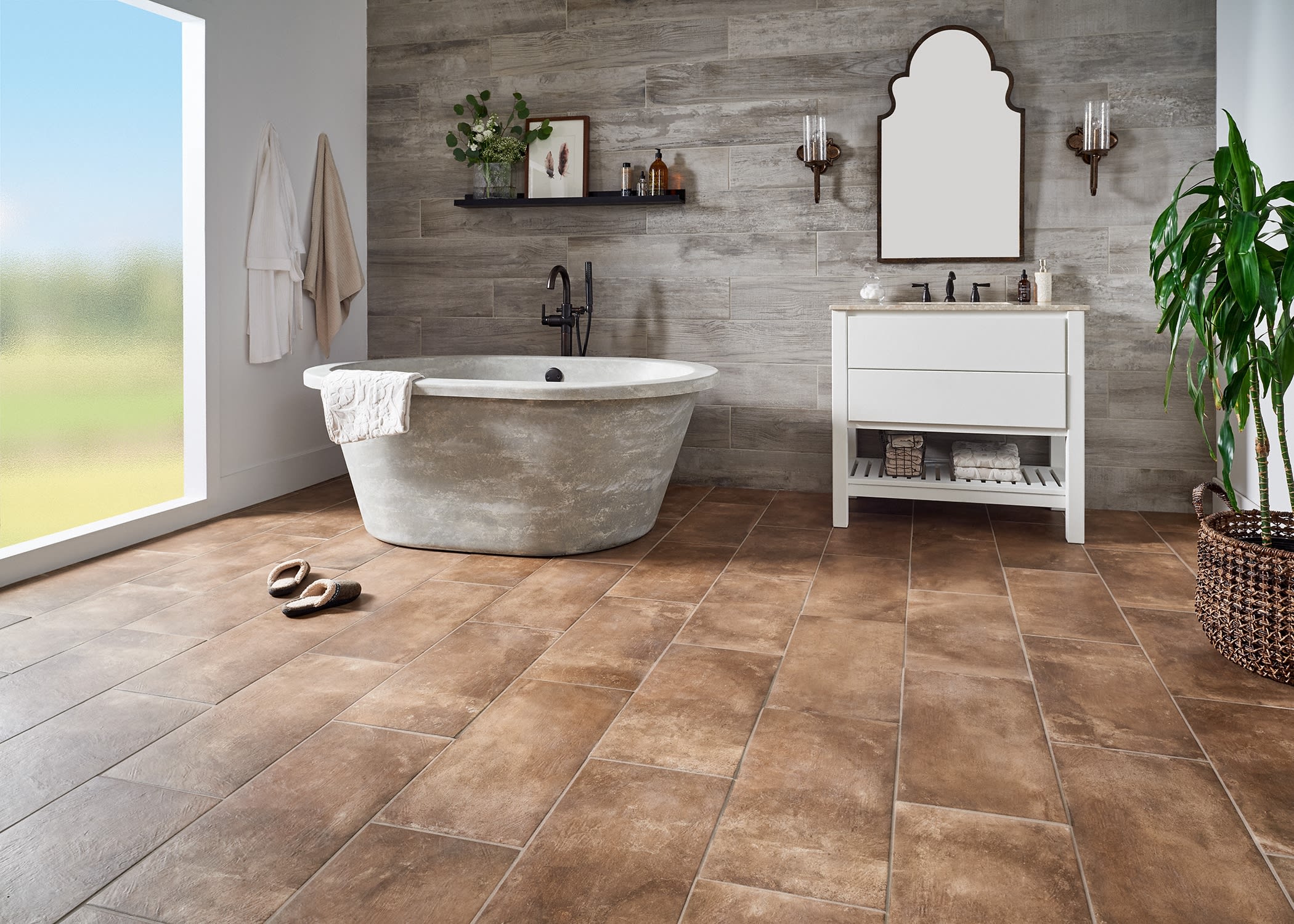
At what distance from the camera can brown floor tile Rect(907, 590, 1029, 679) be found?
2199 millimetres

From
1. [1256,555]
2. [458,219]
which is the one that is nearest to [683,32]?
[458,219]

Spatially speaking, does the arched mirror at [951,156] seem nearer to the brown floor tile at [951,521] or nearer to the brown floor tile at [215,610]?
the brown floor tile at [951,521]

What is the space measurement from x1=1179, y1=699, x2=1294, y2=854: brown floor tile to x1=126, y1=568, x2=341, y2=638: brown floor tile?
226 centimetres

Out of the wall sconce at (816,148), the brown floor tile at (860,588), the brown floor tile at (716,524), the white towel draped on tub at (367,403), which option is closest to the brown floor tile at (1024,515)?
the brown floor tile at (860,588)

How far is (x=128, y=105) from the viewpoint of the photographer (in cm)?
332

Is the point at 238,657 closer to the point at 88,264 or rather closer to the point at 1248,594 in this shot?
the point at 88,264

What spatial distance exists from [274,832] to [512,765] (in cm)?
41

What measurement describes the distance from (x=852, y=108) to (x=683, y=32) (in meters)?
0.85

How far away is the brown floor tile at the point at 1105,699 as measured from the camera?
1.81m

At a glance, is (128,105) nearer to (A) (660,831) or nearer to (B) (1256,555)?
(A) (660,831)

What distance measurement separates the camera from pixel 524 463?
9.78 ft

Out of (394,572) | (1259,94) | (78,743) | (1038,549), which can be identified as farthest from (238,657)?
(1259,94)

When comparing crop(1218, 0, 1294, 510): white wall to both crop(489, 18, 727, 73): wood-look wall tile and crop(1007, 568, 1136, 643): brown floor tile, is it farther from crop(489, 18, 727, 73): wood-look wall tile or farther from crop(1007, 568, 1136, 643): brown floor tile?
crop(489, 18, 727, 73): wood-look wall tile

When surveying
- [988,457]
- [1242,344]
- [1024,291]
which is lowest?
[988,457]
